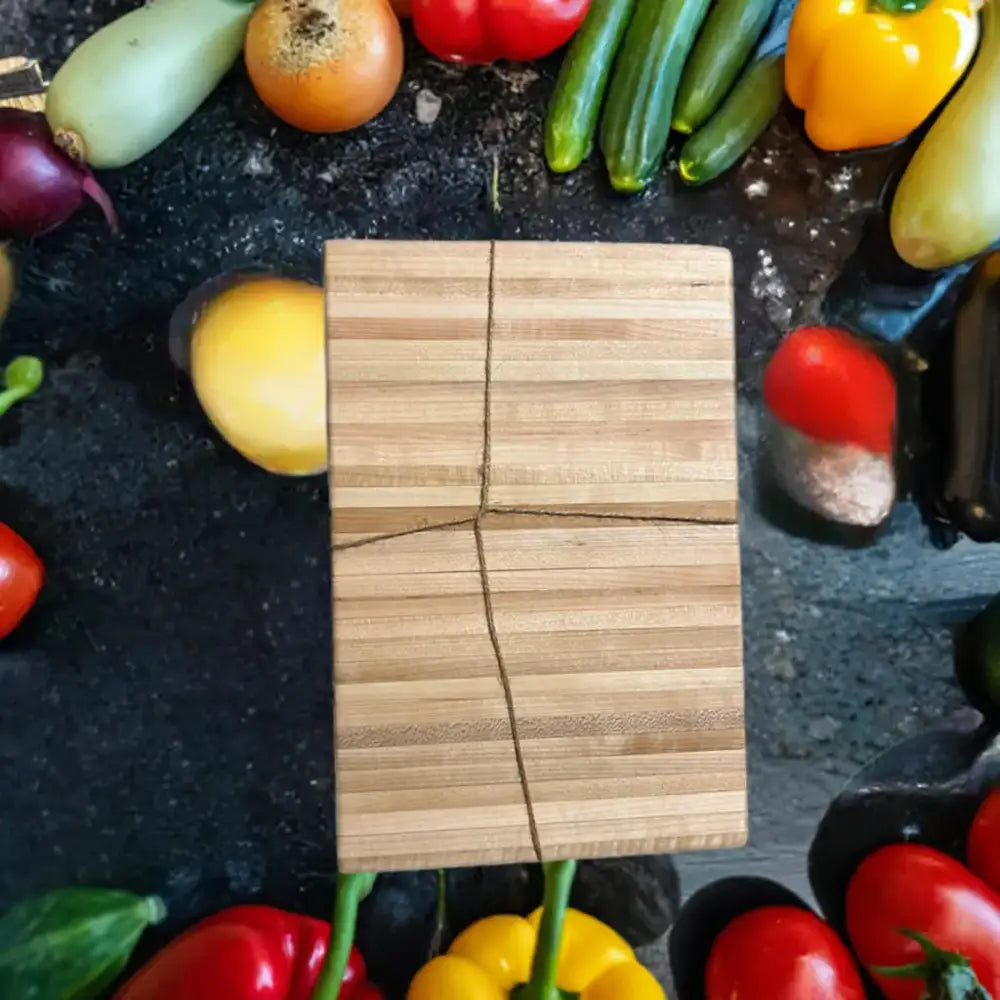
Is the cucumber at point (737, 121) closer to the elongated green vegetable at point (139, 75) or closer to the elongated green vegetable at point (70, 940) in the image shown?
the elongated green vegetable at point (139, 75)

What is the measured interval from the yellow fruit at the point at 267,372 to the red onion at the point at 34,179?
0.12 m

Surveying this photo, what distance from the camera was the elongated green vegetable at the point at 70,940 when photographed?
2.26ft

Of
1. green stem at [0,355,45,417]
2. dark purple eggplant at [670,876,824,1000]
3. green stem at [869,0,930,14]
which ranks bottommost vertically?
dark purple eggplant at [670,876,824,1000]

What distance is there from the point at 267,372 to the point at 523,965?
0.45 m

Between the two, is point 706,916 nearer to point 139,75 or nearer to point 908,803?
point 908,803

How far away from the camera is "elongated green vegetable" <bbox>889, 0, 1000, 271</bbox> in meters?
0.71

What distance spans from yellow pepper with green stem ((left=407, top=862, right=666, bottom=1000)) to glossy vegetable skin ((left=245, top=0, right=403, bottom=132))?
1.81 ft

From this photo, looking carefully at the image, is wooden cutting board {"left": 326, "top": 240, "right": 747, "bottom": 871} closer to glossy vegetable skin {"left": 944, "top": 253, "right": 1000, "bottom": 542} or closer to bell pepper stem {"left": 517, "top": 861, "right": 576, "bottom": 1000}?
bell pepper stem {"left": 517, "top": 861, "right": 576, "bottom": 1000}

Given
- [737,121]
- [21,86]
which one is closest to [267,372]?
[21,86]

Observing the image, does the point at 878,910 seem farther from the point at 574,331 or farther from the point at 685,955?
the point at 574,331

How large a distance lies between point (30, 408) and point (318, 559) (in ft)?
0.78

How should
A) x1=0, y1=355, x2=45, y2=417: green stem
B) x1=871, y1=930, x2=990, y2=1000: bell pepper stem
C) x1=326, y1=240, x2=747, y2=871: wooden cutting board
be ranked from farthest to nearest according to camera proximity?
x1=0, y1=355, x2=45, y2=417: green stem, x1=871, y1=930, x2=990, y2=1000: bell pepper stem, x1=326, y1=240, x2=747, y2=871: wooden cutting board

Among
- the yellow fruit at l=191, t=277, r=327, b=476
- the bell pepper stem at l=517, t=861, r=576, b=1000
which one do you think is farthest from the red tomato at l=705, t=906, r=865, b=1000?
the yellow fruit at l=191, t=277, r=327, b=476

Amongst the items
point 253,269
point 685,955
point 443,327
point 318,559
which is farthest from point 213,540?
point 685,955
